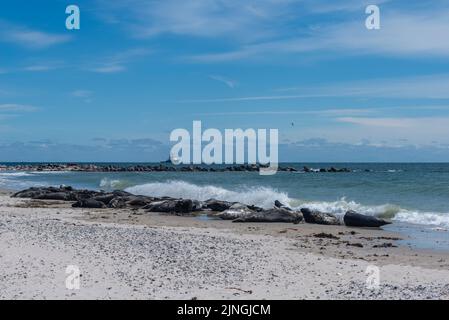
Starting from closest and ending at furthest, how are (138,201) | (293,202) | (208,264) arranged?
(208,264), (138,201), (293,202)

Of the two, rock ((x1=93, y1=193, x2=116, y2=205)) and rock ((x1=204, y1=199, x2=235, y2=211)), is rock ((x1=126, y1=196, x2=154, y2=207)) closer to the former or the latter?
rock ((x1=93, y1=193, x2=116, y2=205))

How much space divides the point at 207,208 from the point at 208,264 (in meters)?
18.1

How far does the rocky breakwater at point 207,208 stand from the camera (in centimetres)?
2544

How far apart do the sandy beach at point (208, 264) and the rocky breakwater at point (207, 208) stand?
379 centimetres

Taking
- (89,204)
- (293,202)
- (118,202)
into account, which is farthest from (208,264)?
(293,202)

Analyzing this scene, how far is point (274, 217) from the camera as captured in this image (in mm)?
25891

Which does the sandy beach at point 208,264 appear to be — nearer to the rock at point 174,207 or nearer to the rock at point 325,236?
the rock at point 325,236

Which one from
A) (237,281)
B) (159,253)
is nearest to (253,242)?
(159,253)

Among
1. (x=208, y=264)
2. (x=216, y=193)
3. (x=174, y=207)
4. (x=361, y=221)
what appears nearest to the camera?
(x=208, y=264)

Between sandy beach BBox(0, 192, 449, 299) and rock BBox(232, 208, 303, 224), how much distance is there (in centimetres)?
397

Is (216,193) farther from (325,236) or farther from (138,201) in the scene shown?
(325,236)

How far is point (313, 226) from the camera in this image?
2452 centimetres
